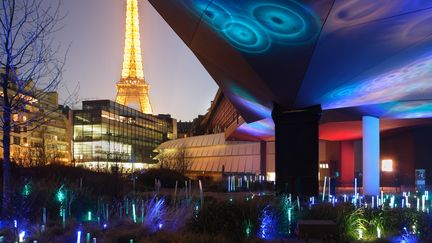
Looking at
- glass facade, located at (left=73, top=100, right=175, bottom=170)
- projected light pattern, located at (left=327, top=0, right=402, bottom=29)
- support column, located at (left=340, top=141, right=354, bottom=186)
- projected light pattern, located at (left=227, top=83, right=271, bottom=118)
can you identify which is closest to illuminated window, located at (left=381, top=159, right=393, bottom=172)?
support column, located at (left=340, top=141, right=354, bottom=186)

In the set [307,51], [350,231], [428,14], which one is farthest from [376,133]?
[350,231]

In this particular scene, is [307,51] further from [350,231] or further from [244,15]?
[350,231]

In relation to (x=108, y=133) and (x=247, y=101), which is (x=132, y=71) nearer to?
(x=108, y=133)

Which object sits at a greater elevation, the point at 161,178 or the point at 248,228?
the point at 248,228

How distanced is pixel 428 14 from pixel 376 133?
1609 cm

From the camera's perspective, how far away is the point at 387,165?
1668 inches

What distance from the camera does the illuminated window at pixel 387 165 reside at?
42.1 m

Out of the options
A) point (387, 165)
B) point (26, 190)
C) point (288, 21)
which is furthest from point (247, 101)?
point (387, 165)

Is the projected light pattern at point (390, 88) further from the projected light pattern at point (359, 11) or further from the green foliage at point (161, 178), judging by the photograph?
the green foliage at point (161, 178)

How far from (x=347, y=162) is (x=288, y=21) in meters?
33.3

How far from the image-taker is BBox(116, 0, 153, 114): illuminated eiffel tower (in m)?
127

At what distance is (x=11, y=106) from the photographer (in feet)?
41.1

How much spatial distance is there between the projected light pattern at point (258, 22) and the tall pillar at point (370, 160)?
1404cm

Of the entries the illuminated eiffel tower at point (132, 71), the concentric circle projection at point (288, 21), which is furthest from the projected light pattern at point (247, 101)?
the illuminated eiffel tower at point (132, 71)
